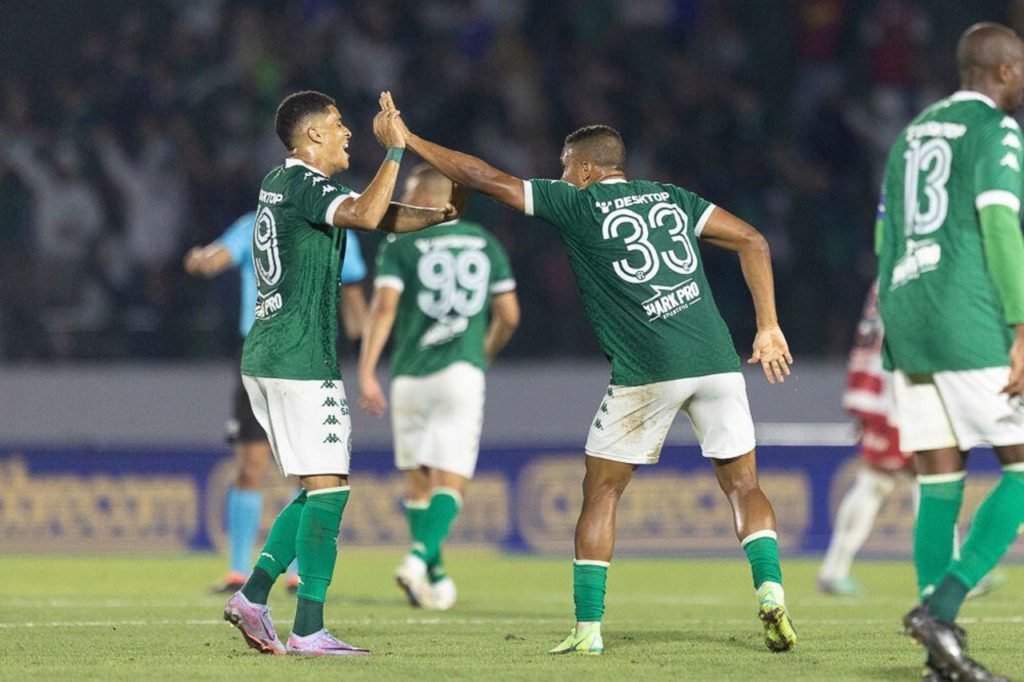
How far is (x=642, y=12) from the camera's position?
19.3 meters

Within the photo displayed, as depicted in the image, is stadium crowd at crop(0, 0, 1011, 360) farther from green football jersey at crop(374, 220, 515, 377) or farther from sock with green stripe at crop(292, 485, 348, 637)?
sock with green stripe at crop(292, 485, 348, 637)

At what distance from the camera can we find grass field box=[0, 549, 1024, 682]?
6.47 m

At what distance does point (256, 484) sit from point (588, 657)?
4981mm

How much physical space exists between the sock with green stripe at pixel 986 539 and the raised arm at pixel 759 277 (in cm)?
114

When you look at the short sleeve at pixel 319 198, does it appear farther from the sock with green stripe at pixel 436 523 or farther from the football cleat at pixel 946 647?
the sock with green stripe at pixel 436 523

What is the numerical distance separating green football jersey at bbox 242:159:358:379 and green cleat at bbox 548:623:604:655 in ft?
4.95

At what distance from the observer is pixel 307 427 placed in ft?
23.0

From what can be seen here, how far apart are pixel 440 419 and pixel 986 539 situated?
16.6 ft

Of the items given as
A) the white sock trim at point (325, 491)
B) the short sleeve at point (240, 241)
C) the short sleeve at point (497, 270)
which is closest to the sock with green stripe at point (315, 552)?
the white sock trim at point (325, 491)

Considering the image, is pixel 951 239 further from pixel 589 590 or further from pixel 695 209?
pixel 589 590

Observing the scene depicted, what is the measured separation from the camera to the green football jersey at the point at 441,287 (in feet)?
34.6

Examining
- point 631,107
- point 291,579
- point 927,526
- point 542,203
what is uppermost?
point 631,107

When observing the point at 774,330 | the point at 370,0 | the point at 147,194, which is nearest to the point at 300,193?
the point at 774,330

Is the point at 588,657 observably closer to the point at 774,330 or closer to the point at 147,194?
the point at 774,330
